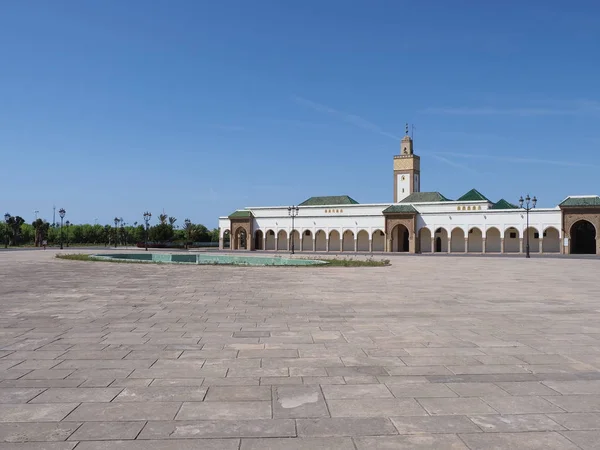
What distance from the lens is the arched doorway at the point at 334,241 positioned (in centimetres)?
6450

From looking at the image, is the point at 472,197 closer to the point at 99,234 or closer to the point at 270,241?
the point at 270,241

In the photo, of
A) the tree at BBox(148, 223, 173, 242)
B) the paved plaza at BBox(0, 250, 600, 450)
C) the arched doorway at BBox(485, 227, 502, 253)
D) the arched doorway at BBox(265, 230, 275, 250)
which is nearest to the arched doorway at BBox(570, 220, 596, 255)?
the arched doorway at BBox(485, 227, 502, 253)

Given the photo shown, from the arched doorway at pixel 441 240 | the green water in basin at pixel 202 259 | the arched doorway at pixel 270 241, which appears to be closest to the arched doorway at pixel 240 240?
the arched doorway at pixel 270 241

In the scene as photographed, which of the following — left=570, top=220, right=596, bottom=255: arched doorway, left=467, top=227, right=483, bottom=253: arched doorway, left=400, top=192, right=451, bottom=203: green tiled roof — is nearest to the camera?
left=570, top=220, right=596, bottom=255: arched doorway

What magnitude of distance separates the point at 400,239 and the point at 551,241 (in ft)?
54.7

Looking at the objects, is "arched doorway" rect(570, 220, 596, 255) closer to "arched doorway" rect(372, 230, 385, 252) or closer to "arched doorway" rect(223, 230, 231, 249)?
"arched doorway" rect(372, 230, 385, 252)

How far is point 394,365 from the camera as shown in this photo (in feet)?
20.3

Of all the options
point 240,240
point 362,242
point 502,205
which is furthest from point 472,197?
point 240,240

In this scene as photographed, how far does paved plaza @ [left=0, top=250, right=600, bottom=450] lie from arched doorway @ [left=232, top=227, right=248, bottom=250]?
57.6m

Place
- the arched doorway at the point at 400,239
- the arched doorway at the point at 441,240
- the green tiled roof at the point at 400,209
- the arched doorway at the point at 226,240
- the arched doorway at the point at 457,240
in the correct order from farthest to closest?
the arched doorway at the point at 226,240 < the arched doorway at the point at 400,239 < the arched doorway at the point at 441,240 < the green tiled roof at the point at 400,209 < the arched doorway at the point at 457,240

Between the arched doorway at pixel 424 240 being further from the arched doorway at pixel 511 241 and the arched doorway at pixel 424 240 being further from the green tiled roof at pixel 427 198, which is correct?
the arched doorway at pixel 511 241

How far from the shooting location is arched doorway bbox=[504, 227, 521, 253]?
54.1m

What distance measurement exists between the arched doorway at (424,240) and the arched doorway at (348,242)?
8.63 meters

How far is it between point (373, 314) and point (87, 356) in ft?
18.9
